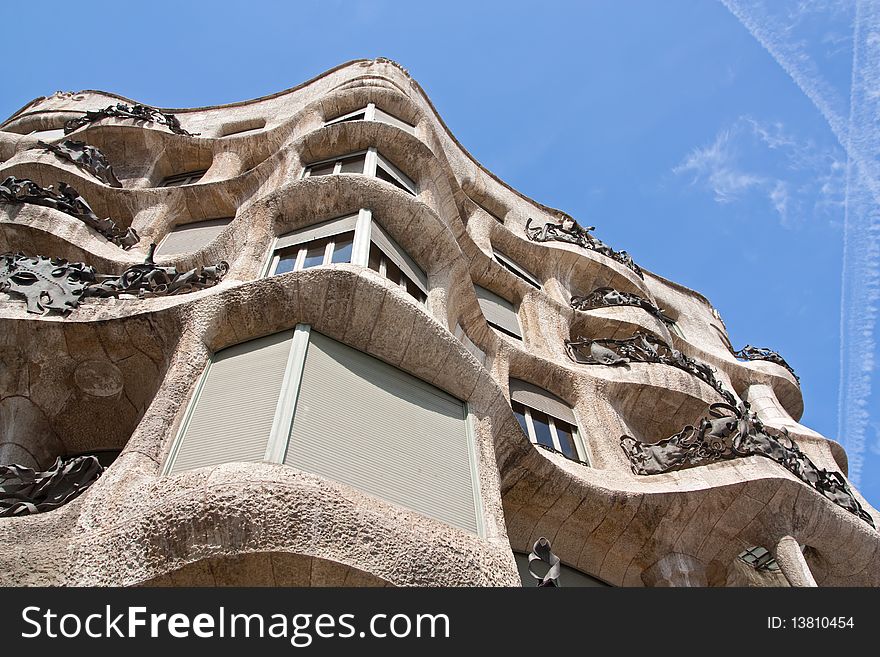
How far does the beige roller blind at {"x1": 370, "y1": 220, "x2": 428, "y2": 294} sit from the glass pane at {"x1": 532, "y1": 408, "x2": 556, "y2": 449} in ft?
10.3

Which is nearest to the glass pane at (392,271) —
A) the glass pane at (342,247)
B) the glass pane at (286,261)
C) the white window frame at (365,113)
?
the glass pane at (342,247)

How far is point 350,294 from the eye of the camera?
7.90 m

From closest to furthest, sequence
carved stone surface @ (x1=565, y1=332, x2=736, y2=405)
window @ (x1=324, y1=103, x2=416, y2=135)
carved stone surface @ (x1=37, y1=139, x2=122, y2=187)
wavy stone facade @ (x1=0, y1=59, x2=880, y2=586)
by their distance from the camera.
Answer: wavy stone facade @ (x1=0, y1=59, x2=880, y2=586)
carved stone surface @ (x1=565, y1=332, x2=736, y2=405)
carved stone surface @ (x1=37, y1=139, x2=122, y2=187)
window @ (x1=324, y1=103, x2=416, y2=135)

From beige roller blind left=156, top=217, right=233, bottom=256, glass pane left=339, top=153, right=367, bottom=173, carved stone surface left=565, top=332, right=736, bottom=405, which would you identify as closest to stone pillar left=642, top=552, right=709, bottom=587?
carved stone surface left=565, top=332, right=736, bottom=405

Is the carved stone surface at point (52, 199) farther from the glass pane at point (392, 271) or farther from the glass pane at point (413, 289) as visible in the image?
the glass pane at point (413, 289)

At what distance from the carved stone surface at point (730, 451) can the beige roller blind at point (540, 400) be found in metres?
1.75

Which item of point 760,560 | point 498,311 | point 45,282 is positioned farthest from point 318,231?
point 760,560

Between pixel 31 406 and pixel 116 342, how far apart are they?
54.0 inches

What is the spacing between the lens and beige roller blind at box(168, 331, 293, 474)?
6199mm

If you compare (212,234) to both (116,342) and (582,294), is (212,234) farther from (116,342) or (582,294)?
(582,294)

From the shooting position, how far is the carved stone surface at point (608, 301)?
56.2ft

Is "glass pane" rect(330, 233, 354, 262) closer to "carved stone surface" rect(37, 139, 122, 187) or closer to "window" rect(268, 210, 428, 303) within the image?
"window" rect(268, 210, 428, 303)
